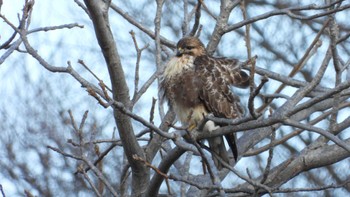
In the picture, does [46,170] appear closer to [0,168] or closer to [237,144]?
[0,168]

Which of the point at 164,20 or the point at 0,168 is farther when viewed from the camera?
the point at 164,20

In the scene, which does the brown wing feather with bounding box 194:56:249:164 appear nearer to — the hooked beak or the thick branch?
the hooked beak

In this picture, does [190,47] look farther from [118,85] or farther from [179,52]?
[118,85]

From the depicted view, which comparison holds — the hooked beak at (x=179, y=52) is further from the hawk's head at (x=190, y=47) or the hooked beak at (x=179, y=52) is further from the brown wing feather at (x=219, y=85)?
the brown wing feather at (x=219, y=85)

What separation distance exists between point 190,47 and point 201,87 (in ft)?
1.00

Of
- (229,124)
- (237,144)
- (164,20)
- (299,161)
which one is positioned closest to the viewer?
(229,124)

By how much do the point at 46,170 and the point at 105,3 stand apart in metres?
5.34

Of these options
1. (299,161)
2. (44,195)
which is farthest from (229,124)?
(44,195)

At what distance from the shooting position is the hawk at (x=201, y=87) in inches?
224

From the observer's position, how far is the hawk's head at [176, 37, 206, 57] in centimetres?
580

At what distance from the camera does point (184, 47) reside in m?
5.89

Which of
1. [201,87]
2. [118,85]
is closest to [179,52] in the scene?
[201,87]

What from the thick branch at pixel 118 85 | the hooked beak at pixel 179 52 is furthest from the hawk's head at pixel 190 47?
the thick branch at pixel 118 85

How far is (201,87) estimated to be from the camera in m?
5.69
